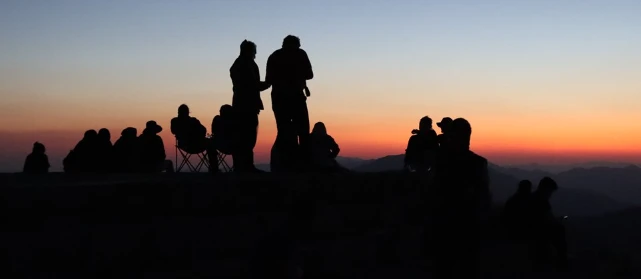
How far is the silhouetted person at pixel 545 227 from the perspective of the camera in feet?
33.6

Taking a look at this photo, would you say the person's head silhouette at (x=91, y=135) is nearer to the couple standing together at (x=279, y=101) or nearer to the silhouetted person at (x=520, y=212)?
the couple standing together at (x=279, y=101)

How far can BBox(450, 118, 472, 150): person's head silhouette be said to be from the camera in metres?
5.37

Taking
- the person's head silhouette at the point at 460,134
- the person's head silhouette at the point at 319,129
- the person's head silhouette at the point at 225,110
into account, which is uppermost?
the person's head silhouette at the point at 225,110

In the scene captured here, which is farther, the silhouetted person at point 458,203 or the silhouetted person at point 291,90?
the silhouetted person at point 291,90

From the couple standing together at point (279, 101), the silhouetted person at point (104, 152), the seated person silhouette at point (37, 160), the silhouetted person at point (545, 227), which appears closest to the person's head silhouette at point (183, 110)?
the silhouetted person at point (104, 152)

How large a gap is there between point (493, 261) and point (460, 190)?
219 inches

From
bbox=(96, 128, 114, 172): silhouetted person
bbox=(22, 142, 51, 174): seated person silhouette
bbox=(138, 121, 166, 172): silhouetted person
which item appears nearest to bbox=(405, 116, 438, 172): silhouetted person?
bbox=(138, 121, 166, 172): silhouetted person

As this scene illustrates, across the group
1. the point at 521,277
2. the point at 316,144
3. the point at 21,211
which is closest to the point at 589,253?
the point at 521,277

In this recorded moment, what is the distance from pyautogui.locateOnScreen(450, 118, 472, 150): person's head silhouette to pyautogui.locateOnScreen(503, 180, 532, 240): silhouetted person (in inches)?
206

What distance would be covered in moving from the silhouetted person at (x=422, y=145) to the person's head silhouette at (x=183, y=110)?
363 centimetres

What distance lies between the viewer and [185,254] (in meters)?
7.16

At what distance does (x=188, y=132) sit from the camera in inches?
499

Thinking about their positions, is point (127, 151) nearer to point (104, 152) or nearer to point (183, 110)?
point (104, 152)

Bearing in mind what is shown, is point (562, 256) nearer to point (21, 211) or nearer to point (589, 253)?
point (589, 253)
